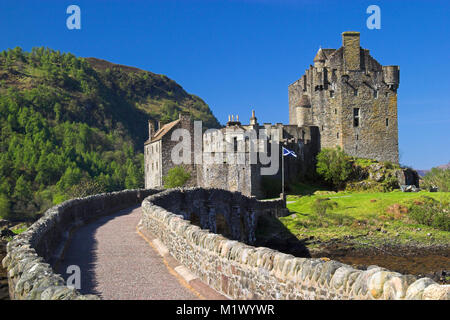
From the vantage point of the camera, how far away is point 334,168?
2153 inches

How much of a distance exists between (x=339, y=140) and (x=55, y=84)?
429 feet

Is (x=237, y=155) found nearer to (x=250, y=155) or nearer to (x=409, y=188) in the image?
(x=250, y=155)

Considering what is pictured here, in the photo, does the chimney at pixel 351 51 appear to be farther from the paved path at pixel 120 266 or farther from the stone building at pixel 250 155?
the paved path at pixel 120 266

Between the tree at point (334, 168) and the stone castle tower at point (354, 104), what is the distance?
12.5 ft

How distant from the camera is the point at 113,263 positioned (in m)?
13.1

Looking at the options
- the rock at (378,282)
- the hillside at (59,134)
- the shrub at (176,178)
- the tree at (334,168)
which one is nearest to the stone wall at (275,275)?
the rock at (378,282)

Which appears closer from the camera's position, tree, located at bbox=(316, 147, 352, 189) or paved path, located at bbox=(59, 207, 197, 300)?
paved path, located at bbox=(59, 207, 197, 300)

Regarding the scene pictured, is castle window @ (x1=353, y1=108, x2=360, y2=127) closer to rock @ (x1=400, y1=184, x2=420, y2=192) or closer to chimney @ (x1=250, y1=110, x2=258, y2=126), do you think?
rock @ (x1=400, y1=184, x2=420, y2=192)

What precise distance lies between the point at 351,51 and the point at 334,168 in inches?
633

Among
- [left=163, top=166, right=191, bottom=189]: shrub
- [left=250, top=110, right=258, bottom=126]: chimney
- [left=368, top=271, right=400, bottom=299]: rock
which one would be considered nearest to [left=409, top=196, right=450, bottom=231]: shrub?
[left=250, top=110, right=258, bottom=126]: chimney

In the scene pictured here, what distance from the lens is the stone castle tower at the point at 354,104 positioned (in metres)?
60.0

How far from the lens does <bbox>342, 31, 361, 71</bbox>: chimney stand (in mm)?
59938

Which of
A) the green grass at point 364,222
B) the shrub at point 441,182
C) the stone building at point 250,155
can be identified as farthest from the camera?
the shrub at point 441,182
